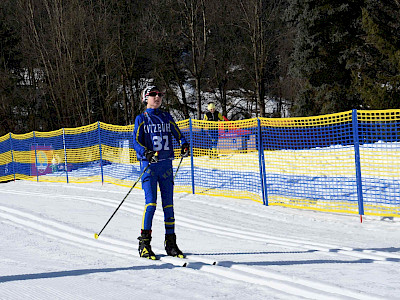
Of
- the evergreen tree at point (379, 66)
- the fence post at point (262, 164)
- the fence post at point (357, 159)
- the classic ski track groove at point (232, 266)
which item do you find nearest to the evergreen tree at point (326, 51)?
the evergreen tree at point (379, 66)

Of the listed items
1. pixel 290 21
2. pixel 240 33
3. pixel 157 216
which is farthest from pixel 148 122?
pixel 240 33

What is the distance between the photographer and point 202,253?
630 cm

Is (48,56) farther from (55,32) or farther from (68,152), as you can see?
(68,152)

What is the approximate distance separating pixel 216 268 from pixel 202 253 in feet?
3.55

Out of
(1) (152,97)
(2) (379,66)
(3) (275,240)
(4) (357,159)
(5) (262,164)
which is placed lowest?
(3) (275,240)

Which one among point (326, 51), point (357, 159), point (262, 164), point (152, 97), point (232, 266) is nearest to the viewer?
point (232, 266)

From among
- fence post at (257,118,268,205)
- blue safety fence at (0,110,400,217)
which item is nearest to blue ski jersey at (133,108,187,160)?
blue safety fence at (0,110,400,217)

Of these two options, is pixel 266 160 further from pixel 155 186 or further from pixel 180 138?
pixel 155 186

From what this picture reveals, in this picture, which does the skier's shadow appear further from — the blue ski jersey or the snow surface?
the blue ski jersey

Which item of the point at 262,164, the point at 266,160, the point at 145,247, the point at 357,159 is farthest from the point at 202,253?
the point at 266,160

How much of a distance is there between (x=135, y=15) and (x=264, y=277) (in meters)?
36.1

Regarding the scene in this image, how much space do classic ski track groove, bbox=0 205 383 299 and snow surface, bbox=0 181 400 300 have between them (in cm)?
1

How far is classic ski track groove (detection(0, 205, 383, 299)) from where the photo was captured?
4.29m

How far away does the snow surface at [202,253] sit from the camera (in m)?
4.46
